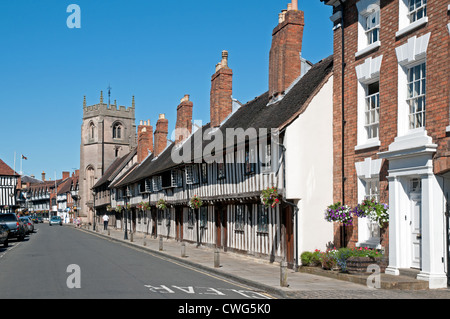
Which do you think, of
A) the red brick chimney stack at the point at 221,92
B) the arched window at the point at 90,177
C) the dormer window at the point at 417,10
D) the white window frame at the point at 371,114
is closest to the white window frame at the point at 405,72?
the dormer window at the point at 417,10

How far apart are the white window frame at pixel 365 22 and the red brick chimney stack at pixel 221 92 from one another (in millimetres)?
13526

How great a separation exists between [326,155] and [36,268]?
10156 millimetres

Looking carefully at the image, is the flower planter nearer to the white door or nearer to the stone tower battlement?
the white door

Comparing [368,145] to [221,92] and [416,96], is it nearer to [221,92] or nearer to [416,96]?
[416,96]

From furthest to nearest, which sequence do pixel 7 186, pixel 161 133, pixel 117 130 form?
pixel 117 130
pixel 7 186
pixel 161 133

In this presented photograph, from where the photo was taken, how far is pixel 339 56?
54.2 feet

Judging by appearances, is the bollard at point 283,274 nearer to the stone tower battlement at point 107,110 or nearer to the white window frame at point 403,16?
the white window frame at point 403,16

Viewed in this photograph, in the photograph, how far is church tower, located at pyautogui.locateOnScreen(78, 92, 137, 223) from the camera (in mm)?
85000

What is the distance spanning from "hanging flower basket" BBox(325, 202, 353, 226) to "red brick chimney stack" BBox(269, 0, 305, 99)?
24.8ft

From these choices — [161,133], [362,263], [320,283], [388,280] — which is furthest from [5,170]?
[388,280]

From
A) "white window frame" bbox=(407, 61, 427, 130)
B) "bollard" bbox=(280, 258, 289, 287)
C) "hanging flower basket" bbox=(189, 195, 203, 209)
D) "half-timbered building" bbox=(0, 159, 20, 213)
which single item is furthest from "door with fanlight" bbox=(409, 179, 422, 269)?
"half-timbered building" bbox=(0, 159, 20, 213)

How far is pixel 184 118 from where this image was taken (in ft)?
120

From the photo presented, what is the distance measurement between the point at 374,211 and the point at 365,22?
18.5 feet
